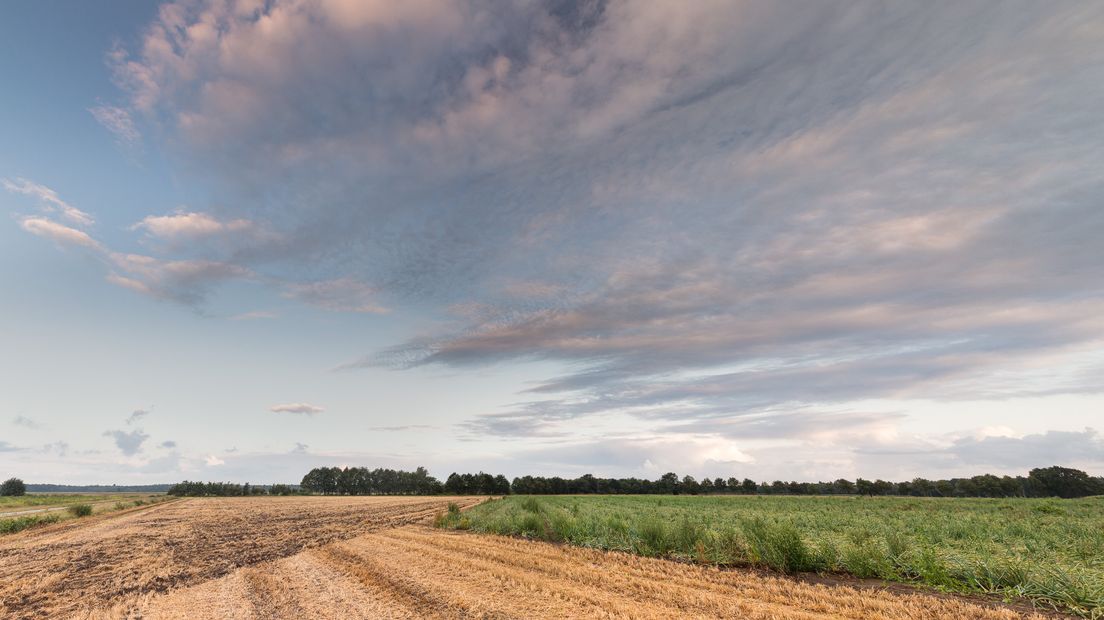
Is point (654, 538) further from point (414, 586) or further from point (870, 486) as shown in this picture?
point (870, 486)

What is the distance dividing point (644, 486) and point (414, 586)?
14385 centimetres

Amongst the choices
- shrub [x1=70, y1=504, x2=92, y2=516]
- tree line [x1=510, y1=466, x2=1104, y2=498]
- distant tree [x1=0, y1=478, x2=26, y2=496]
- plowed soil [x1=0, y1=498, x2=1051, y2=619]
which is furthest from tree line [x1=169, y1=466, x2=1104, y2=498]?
plowed soil [x1=0, y1=498, x2=1051, y2=619]

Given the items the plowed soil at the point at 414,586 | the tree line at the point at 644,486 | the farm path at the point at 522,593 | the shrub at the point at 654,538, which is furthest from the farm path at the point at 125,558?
the tree line at the point at 644,486

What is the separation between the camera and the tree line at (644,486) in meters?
106

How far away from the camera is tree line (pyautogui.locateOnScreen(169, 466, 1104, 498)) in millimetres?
105500

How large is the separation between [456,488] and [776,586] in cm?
14291

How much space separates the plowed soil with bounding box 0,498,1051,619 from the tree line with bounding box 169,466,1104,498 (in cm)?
11389

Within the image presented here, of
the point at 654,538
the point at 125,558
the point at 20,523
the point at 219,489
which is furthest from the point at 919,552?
the point at 219,489

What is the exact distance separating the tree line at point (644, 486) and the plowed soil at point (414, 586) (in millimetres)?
113886

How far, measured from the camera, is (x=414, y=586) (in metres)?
10.9

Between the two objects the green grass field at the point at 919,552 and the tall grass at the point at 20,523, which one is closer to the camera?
the green grass field at the point at 919,552

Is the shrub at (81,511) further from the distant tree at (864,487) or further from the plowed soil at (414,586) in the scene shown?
the distant tree at (864,487)

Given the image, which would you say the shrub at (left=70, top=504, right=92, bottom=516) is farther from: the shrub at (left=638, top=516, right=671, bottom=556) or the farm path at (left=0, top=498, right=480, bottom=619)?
the shrub at (left=638, top=516, right=671, bottom=556)

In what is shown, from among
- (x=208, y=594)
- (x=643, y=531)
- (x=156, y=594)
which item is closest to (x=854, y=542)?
(x=643, y=531)
